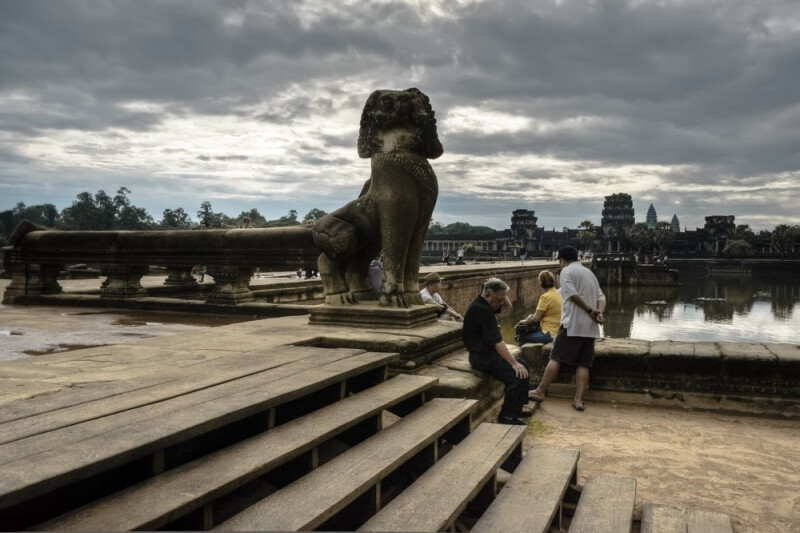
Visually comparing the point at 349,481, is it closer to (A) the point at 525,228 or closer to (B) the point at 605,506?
(B) the point at 605,506

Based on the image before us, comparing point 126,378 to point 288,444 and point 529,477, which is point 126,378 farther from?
point 529,477

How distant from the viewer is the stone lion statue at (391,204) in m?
4.46

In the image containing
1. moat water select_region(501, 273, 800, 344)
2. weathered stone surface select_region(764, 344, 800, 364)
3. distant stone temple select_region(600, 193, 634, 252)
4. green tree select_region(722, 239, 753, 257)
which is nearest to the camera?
weathered stone surface select_region(764, 344, 800, 364)

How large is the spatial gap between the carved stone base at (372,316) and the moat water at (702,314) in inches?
566

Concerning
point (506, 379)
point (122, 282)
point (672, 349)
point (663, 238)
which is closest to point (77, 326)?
point (122, 282)

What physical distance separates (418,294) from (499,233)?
329ft

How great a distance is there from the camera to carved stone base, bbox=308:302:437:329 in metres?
4.34

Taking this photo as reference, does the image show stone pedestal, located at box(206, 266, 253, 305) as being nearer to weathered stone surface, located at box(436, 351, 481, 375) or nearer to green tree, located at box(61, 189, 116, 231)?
weathered stone surface, located at box(436, 351, 481, 375)

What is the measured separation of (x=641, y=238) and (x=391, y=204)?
305 ft

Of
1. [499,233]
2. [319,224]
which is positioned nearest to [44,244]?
[319,224]

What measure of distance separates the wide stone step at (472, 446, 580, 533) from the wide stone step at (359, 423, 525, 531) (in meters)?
0.09

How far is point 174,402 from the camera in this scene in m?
Result: 2.15

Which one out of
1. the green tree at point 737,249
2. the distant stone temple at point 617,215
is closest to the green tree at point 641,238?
the distant stone temple at point 617,215

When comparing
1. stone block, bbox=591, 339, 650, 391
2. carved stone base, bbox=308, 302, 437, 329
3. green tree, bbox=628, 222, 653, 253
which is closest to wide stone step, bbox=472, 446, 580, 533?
carved stone base, bbox=308, 302, 437, 329
